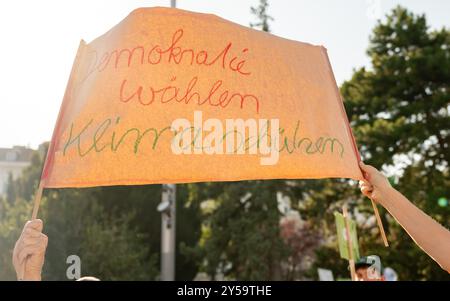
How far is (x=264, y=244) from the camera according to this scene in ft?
70.5

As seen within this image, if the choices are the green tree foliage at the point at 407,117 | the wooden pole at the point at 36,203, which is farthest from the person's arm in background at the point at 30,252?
the green tree foliage at the point at 407,117

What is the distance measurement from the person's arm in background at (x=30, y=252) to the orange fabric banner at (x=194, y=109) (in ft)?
1.55

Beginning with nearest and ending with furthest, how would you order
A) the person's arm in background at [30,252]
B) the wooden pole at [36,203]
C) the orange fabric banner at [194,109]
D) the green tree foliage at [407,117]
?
the person's arm in background at [30,252]
the wooden pole at [36,203]
the orange fabric banner at [194,109]
the green tree foliage at [407,117]

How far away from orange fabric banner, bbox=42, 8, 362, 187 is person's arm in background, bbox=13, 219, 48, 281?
47cm

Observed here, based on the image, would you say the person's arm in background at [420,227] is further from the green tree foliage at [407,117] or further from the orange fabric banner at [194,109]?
the green tree foliage at [407,117]

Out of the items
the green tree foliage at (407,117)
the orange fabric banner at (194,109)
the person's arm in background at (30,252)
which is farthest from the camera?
the green tree foliage at (407,117)

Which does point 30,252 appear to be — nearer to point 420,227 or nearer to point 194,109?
point 194,109

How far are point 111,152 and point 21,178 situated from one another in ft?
62.3

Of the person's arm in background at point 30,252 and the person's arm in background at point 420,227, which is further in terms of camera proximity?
the person's arm in background at point 30,252

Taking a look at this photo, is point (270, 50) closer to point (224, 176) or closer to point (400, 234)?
point (224, 176)

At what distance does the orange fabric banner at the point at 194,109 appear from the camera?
8.40 feet

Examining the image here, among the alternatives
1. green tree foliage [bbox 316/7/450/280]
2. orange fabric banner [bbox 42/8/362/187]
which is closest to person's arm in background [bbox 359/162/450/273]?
orange fabric banner [bbox 42/8/362/187]

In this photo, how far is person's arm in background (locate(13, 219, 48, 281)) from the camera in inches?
76.7

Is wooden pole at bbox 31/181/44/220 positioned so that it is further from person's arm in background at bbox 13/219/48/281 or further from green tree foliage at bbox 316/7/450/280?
green tree foliage at bbox 316/7/450/280
